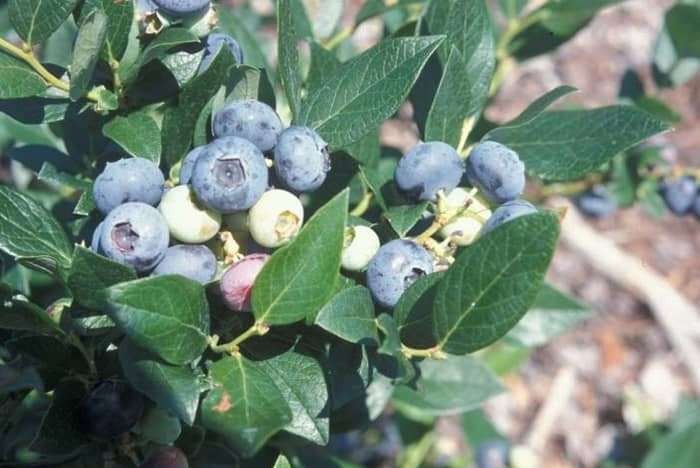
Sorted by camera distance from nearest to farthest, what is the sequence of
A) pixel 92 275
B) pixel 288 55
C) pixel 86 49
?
pixel 92 275
pixel 86 49
pixel 288 55

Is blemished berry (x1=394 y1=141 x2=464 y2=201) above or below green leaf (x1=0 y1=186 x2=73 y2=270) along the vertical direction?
below

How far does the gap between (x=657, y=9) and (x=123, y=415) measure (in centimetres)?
465

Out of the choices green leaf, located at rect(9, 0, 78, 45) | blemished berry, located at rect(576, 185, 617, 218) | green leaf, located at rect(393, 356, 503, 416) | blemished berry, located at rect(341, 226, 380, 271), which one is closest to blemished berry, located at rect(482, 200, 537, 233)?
blemished berry, located at rect(341, 226, 380, 271)

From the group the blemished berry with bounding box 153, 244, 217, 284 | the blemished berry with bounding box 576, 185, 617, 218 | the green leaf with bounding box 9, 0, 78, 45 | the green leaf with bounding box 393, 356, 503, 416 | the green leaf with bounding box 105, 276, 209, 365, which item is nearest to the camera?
the green leaf with bounding box 105, 276, 209, 365

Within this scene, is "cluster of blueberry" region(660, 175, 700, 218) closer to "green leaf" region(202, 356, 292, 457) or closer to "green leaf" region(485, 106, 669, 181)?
"green leaf" region(485, 106, 669, 181)

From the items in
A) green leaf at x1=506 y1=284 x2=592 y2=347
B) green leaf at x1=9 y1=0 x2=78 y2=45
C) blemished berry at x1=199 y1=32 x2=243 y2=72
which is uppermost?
green leaf at x1=9 y1=0 x2=78 y2=45

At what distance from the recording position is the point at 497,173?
120 cm

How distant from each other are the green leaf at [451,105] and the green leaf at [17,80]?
54 centimetres

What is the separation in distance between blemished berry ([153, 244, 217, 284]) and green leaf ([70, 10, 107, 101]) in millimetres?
251

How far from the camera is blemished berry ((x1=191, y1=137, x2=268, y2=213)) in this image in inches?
41.3

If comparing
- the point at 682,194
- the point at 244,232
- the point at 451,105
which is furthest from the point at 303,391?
the point at 682,194

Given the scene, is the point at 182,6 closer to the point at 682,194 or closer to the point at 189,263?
the point at 189,263

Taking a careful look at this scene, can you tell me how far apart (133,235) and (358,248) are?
0.94ft

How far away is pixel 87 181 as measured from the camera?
4.55 ft
